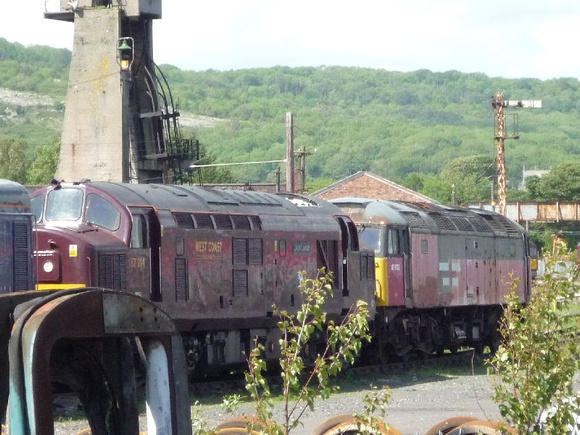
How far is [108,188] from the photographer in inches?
792

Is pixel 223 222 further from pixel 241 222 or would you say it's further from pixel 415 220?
pixel 415 220

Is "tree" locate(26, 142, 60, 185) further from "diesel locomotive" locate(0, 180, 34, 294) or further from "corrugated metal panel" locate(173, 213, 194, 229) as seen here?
"diesel locomotive" locate(0, 180, 34, 294)

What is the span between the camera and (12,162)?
117 meters

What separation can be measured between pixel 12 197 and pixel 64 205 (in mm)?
2884

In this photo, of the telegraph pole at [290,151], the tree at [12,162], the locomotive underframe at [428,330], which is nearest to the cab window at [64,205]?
the locomotive underframe at [428,330]

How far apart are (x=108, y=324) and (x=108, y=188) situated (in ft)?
45.1

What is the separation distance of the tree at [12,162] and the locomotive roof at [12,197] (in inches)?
3925

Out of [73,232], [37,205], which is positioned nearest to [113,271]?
[73,232]

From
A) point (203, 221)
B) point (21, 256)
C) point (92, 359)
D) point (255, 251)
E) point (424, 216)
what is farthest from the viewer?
point (424, 216)

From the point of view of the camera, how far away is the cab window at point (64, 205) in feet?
65.7

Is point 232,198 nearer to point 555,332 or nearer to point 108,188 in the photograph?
point 108,188

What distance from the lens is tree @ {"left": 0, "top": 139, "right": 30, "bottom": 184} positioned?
382 ft

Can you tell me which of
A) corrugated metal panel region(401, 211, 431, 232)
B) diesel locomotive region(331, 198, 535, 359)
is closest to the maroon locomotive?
diesel locomotive region(331, 198, 535, 359)

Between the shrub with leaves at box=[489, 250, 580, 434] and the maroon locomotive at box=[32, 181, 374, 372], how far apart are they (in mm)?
9856
